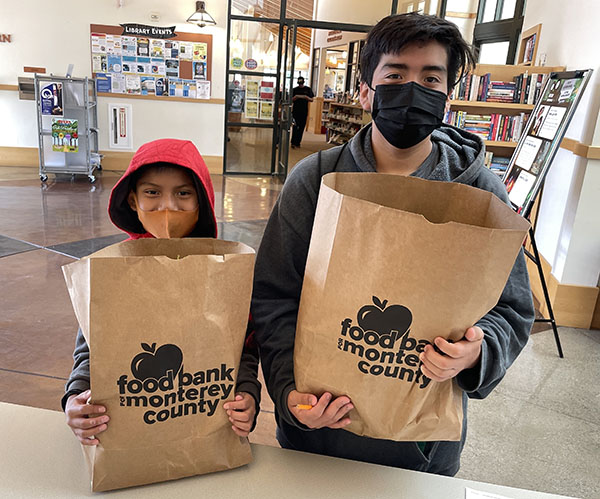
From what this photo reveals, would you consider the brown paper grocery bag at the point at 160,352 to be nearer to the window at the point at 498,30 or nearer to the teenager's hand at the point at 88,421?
the teenager's hand at the point at 88,421

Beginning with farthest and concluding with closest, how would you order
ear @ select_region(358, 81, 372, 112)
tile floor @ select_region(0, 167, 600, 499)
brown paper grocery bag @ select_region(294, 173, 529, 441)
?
tile floor @ select_region(0, 167, 600, 499) → ear @ select_region(358, 81, 372, 112) → brown paper grocery bag @ select_region(294, 173, 529, 441)

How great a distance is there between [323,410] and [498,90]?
13.1ft

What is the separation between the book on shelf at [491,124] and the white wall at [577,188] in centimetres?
49

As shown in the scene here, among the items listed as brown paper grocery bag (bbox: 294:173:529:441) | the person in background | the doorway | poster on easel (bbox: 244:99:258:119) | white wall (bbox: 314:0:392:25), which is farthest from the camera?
the person in background

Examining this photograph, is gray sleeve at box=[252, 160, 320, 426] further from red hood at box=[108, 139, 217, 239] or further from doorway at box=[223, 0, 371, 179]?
doorway at box=[223, 0, 371, 179]

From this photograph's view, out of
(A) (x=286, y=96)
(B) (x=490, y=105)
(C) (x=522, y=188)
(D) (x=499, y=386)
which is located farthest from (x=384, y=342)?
(A) (x=286, y=96)

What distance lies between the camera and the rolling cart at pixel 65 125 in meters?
6.32

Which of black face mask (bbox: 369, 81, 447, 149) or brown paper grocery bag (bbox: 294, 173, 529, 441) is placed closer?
brown paper grocery bag (bbox: 294, 173, 529, 441)

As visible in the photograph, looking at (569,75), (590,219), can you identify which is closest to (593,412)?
(590,219)

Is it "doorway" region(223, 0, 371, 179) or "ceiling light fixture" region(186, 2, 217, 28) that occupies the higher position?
"ceiling light fixture" region(186, 2, 217, 28)

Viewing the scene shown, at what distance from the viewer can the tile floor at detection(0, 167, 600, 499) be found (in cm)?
209

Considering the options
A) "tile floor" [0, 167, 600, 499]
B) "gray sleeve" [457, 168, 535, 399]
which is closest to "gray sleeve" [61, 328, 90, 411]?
"gray sleeve" [457, 168, 535, 399]

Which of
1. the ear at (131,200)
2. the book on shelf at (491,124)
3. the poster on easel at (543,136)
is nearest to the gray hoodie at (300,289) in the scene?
the ear at (131,200)

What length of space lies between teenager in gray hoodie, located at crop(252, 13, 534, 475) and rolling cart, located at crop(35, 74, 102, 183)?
6064 mm
